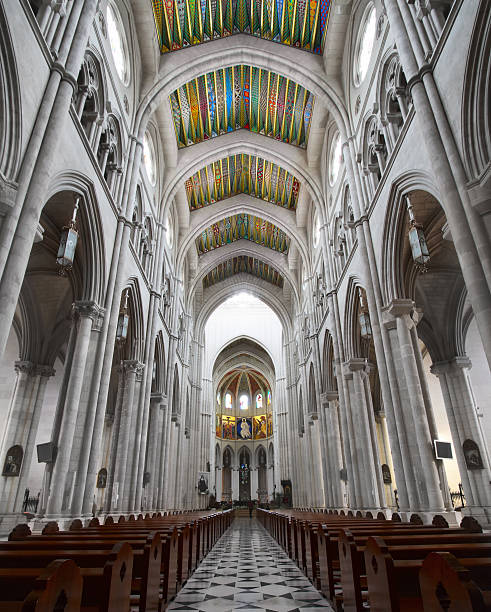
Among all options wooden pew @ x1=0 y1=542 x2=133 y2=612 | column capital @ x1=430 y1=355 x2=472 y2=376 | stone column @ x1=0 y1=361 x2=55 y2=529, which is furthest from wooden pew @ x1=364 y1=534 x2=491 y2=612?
stone column @ x1=0 y1=361 x2=55 y2=529

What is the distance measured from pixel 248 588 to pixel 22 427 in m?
11.5

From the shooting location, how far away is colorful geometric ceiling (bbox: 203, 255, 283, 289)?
100ft

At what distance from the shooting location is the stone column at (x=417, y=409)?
324 inches

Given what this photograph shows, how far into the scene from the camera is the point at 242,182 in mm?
23500

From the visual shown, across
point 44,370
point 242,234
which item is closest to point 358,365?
point 44,370

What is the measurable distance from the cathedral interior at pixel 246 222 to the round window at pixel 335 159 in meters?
0.19

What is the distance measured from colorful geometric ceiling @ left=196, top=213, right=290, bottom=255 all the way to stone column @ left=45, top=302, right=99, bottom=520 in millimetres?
16636

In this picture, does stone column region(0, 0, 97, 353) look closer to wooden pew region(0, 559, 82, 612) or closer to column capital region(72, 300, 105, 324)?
column capital region(72, 300, 105, 324)

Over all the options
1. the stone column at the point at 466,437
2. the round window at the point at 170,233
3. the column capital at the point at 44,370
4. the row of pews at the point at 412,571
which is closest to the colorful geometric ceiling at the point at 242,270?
the round window at the point at 170,233

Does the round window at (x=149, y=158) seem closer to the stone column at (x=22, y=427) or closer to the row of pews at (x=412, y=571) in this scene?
the stone column at (x=22, y=427)

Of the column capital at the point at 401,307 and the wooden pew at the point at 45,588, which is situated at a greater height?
the column capital at the point at 401,307

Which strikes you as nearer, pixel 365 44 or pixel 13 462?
pixel 365 44

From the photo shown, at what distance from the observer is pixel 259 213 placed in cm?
2372

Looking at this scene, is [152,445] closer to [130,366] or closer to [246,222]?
[130,366]
